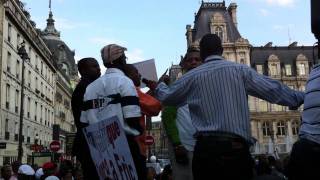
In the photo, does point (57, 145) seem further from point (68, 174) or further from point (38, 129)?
point (38, 129)

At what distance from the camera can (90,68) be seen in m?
5.39

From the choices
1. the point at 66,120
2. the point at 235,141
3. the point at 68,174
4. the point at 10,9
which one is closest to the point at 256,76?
the point at 235,141

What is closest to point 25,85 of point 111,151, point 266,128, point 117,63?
point 266,128

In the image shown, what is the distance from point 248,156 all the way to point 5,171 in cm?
840

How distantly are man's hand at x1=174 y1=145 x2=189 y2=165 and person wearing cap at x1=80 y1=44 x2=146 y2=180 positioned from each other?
59.1 inches

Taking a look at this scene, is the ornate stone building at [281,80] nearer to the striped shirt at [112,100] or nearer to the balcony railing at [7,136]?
the balcony railing at [7,136]

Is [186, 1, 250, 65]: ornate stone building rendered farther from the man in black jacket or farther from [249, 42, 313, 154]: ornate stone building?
the man in black jacket

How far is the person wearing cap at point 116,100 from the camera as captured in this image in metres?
4.17

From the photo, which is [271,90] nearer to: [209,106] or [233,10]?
[209,106]

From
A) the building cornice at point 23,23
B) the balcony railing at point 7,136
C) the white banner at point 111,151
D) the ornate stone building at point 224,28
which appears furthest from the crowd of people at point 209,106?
the ornate stone building at point 224,28

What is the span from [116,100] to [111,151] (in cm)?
49

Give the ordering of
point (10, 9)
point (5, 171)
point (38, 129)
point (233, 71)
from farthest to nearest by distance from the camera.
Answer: point (38, 129) < point (10, 9) < point (5, 171) < point (233, 71)

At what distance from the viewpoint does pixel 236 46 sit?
65.2 metres

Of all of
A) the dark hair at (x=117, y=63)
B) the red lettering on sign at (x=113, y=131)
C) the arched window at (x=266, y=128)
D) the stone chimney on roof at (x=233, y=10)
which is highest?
the stone chimney on roof at (x=233, y=10)
